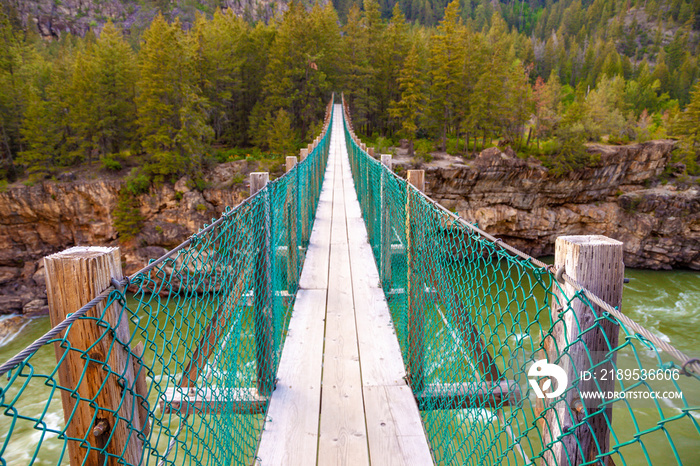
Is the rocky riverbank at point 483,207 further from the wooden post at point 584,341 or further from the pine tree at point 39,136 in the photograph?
the wooden post at point 584,341

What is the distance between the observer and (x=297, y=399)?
2471 mm

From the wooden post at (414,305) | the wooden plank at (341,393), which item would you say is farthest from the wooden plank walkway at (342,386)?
the wooden post at (414,305)

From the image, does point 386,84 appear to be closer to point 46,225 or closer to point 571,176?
point 571,176

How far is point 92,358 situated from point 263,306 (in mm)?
1710

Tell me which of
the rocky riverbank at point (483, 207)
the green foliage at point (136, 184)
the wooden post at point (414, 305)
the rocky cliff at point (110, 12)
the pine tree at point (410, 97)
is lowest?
the rocky riverbank at point (483, 207)

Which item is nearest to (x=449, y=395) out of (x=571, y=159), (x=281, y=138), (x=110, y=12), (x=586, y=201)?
(x=281, y=138)

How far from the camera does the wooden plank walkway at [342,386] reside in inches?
82.0

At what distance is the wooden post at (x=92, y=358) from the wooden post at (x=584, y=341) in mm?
1140

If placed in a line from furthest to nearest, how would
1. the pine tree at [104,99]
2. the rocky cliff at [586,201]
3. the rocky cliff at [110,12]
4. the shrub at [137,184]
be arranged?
1. the rocky cliff at [110,12]
2. the pine tree at [104,99]
3. the rocky cliff at [586,201]
4. the shrub at [137,184]

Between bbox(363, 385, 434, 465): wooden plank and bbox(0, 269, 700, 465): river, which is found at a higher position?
bbox(363, 385, 434, 465): wooden plank

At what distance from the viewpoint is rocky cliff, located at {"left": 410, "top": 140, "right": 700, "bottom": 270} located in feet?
77.8

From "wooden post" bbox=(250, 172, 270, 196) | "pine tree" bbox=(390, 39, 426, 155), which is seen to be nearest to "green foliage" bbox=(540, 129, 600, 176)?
"pine tree" bbox=(390, 39, 426, 155)

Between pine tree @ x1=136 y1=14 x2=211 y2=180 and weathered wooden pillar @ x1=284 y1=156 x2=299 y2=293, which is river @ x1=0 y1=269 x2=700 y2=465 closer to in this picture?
weathered wooden pillar @ x1=284 y1=156 x2=299 y2=293

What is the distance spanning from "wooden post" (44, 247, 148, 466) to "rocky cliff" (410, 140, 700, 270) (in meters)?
22.7
